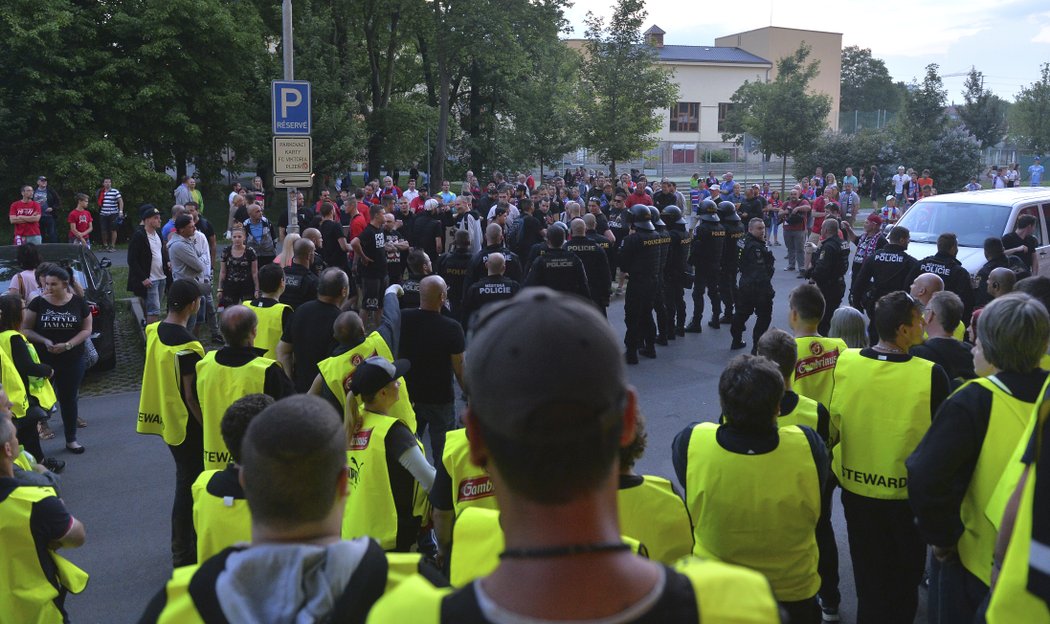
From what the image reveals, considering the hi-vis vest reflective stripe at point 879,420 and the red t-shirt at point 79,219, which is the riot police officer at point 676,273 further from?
the red t-shirt at point 79,219

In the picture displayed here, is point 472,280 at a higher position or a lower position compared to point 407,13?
lower

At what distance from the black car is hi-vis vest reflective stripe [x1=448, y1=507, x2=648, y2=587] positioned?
8894mm

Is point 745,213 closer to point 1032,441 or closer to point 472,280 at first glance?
point 472,280

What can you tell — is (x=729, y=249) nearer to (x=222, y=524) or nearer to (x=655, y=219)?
(x=655, y=219)

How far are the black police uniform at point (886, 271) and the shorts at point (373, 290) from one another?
6.46 metres

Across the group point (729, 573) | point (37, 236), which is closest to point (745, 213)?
point (37, 236)

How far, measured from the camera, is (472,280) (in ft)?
32.9

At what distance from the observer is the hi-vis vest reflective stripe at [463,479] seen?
12.9 ft

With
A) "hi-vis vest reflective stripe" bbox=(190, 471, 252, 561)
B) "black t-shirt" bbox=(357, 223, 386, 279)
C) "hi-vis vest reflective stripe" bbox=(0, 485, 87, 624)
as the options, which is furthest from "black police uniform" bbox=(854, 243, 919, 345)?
"hi-vis vest reflective stripe" bbox=(0, 485, 87, 624)

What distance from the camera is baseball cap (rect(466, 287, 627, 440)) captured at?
1.38m

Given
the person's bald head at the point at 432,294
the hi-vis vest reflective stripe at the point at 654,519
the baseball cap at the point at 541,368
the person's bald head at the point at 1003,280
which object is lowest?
the hi-vis vest reflective stripe at the point at 654,519

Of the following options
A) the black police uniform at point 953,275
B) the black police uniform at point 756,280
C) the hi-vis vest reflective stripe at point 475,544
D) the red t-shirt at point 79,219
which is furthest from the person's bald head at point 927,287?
the red t-shirt at point 79,219

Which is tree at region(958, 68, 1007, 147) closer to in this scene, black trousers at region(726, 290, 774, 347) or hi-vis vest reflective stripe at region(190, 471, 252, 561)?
black trousers at region(726, 290, 774, 347)

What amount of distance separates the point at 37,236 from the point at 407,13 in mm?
17129
